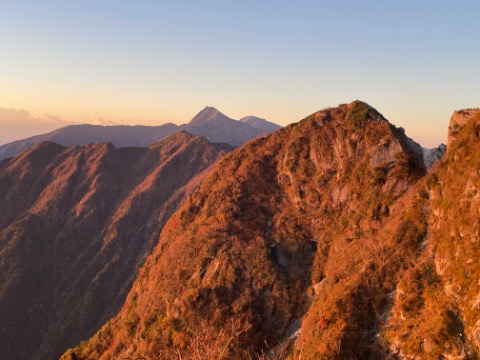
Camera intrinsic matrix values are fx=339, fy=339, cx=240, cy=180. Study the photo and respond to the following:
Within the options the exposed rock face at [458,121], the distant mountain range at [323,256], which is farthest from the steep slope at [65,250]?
the exposed rock face at [458,121]

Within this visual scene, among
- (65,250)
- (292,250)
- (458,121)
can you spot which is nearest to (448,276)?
(458,121)

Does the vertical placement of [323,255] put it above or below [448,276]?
below

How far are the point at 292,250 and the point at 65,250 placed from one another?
153m

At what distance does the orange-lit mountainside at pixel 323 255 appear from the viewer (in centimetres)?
3011

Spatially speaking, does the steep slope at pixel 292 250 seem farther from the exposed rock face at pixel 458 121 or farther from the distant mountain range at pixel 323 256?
the exposed rock face at pixel 458 121

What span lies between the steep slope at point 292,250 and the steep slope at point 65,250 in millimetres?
87504

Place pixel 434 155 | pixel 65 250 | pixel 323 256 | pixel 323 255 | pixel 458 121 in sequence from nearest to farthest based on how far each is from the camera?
1. pixel 458 121
2. pixel 434 155
3. pixel 323 256
4. pixel 323 255
5. pixel 65 250

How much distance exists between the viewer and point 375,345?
31.2 m

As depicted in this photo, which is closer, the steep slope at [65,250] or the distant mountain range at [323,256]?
the distant mountain range at [323,256]

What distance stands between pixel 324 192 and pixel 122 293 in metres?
114

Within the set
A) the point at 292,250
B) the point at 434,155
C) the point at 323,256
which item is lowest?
the point at 292,250

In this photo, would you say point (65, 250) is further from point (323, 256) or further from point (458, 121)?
point (458, 121)

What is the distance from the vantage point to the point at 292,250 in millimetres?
51906

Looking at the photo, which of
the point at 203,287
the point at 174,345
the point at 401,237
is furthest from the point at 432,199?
the point at 174,345
